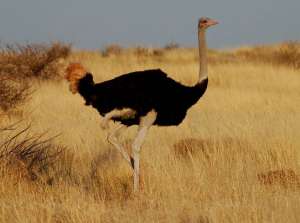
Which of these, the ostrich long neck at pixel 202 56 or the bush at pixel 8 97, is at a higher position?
the ostrich long neck at pixel 202 56

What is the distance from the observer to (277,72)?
1922 centimetres

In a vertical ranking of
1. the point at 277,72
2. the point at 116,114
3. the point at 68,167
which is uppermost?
the point at 116,114

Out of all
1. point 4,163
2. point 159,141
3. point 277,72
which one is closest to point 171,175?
point 4,163

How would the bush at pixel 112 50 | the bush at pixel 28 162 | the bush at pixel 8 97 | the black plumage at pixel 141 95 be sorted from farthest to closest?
the bush at pixel 112 50 → the bush at pixel 8 97 → the bush at pixel 28 162 → the black plumage at pixel 141 95

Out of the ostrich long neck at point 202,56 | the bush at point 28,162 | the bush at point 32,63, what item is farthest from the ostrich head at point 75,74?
the bush at point 32,63

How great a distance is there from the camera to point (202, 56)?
6.73 metres

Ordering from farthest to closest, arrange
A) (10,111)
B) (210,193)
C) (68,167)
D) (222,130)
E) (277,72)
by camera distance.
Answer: (277,72)
(10,111)
(222,130)
(68,167)
(210,193)

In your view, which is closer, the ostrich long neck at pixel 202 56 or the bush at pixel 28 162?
the bush at pixel 28 162

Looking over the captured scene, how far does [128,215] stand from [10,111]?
6503mm

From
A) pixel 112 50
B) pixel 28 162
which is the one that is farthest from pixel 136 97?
pixel 112 50

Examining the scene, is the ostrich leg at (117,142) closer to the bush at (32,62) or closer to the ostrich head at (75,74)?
the ostrich head at (75,74)

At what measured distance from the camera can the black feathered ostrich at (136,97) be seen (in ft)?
19.5

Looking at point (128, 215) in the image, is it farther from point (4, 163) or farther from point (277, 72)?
point (277, 72)

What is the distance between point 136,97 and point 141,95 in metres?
0.05
